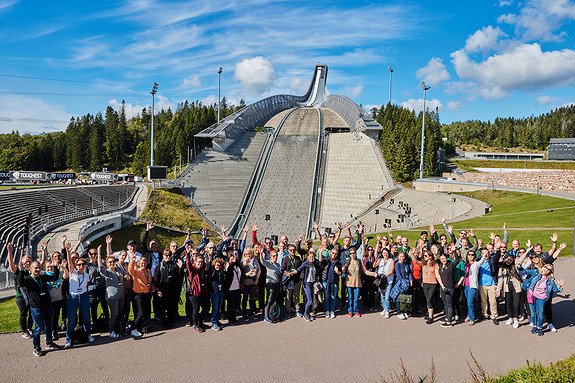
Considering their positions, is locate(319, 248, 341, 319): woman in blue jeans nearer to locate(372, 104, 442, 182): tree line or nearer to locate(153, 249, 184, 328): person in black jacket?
locate(153, 249, 184, 328): person in black jacket

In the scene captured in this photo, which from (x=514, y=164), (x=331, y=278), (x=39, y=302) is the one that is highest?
(x=514, y=164)

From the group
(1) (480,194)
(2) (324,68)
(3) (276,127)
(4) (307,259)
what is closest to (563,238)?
(4) (307,259)

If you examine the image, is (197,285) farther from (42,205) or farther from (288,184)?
(288,184)

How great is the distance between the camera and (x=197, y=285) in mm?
7980

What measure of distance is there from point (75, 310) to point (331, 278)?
5434mm

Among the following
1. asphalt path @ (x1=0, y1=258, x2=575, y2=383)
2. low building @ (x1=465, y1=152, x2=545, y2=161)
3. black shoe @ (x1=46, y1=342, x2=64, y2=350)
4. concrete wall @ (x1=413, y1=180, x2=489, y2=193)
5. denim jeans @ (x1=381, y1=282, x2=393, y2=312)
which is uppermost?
low building @ (x1=465, y1=152, x2=545, y2=161)

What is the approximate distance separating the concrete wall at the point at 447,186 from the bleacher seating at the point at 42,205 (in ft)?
122

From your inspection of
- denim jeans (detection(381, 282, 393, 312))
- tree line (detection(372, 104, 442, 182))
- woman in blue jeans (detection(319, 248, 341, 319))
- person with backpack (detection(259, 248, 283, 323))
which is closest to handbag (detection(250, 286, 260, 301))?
person with backpack (detection(259, 248, 283, 323))

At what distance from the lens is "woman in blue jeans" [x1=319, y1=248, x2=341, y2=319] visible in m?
9.07

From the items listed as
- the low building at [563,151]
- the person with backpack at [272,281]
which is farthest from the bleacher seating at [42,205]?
the low building at [563,151]

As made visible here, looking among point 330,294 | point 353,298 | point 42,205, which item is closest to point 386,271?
point 353,298

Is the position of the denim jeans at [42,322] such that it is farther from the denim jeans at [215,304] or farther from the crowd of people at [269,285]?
the denim jeans at [215,304]

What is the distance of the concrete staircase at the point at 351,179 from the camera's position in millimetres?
46969

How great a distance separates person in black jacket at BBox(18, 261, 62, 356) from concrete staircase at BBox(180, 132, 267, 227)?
125 feet
